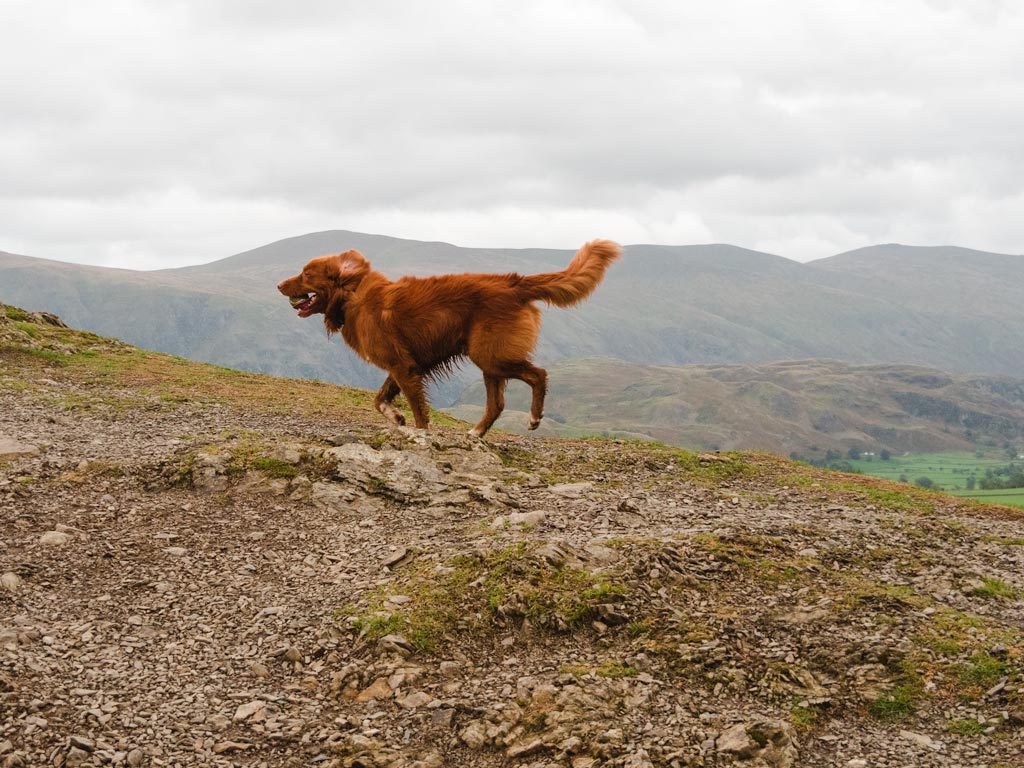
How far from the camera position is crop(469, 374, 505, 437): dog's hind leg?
16172mm

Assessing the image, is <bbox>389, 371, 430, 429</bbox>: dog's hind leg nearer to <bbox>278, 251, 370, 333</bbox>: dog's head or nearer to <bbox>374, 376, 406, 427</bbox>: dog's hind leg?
<bbox>374, 376, 406, 427</bbox>: dog's hind leg

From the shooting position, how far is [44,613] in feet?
32.2

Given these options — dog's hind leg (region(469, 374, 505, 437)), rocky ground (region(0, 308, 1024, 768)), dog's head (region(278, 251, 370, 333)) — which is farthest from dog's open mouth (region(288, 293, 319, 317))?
dog's hind leg (region(469, 374, 505, 437))

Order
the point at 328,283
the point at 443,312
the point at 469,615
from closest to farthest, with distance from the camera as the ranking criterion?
the point at 469,615
the point at 443,312
the point at 328,283

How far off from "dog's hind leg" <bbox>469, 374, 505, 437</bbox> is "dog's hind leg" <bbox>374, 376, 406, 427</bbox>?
134 cm

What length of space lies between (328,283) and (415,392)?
8.03 feet

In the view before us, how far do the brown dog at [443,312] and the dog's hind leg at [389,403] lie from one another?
46cm

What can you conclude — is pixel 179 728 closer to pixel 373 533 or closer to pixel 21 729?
pixel 21 729

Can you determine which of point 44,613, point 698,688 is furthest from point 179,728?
point 698,688

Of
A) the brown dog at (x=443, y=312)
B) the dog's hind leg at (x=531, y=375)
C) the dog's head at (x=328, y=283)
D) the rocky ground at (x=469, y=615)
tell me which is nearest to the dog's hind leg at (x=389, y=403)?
the brown dog at (x=443, y=312)

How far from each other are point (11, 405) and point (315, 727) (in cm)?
1443

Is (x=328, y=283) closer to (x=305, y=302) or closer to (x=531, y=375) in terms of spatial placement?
(x=305, y=302)

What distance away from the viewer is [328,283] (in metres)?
16.4

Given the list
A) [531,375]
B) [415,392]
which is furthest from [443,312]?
[531,375]
